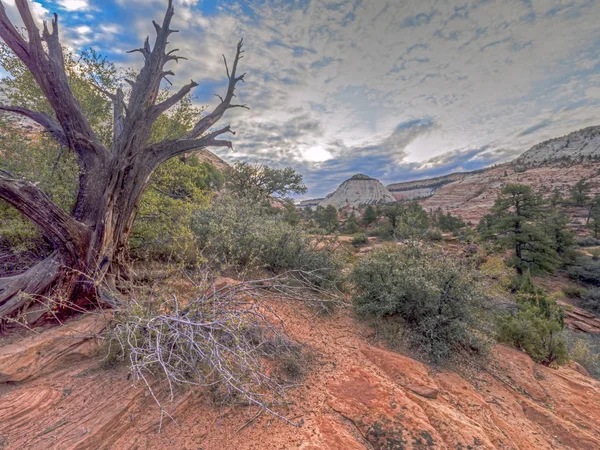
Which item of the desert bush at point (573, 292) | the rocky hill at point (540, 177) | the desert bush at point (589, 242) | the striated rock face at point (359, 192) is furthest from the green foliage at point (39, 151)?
the striated rock face at point (359, 192)

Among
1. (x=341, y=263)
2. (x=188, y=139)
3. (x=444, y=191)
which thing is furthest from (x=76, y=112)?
(x=444, y=191)

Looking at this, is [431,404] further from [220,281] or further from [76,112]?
[76,112]

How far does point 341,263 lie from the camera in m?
6.08

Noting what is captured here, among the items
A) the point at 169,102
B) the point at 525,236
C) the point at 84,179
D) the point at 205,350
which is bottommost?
Result: the point at 525,236

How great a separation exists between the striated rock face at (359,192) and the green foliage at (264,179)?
44.1 m

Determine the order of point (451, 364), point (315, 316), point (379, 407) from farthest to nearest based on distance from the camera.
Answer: point (315, 316) → point (451, 364) → point (379, 407)

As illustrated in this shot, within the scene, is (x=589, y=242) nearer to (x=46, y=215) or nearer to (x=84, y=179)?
(x=84, y=179)

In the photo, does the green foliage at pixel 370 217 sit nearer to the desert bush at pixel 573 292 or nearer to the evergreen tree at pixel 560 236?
the evergreen tree at pixel 560 236

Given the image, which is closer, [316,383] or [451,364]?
[316,383]

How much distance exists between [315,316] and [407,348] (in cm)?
159

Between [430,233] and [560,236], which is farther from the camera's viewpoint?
[560,236]

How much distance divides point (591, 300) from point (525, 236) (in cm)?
511

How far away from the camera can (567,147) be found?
69.2 meters

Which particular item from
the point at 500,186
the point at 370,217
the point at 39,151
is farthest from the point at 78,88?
the point at 500,186
